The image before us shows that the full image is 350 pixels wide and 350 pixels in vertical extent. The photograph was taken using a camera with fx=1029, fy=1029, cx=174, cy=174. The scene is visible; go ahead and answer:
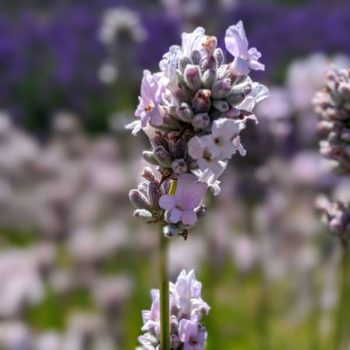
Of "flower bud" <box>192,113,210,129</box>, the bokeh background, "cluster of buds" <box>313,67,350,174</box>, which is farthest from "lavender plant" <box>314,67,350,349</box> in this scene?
the bokeh background

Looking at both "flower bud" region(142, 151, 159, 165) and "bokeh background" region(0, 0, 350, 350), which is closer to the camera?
"flower bud" region(142, 151, 159, 165)

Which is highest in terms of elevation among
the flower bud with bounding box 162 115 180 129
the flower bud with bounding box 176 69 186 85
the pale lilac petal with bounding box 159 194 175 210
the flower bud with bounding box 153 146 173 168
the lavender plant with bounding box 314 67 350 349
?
the lavender plant with bounding box 314 67 350 349

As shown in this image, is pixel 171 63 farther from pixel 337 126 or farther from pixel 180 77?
pixel 337 126

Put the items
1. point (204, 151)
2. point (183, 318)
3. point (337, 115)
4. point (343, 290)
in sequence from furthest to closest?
point (343, 290)
point (337, 115)
point (183, 318)
point (204, 151)

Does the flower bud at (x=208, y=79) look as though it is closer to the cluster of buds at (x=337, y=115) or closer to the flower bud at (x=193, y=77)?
the flower bud at (x=193, y=77)

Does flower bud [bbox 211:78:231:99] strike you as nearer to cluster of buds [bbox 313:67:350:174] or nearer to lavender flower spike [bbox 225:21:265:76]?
Result: lavender flower spike [bbox 225:21:265:76]

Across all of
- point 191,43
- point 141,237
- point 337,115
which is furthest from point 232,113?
point 141,237

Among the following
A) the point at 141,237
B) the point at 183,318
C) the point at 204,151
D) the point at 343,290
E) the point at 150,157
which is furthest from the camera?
the point at 141,237

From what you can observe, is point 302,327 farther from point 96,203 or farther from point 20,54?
point 20,54
